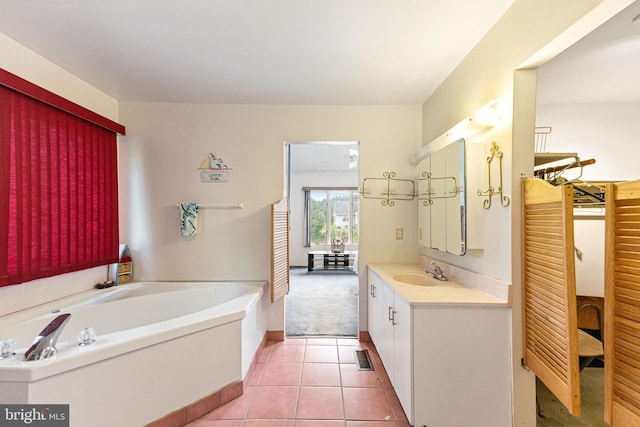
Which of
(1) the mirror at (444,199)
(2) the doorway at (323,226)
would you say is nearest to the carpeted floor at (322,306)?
(2) the doorway at (323,226)

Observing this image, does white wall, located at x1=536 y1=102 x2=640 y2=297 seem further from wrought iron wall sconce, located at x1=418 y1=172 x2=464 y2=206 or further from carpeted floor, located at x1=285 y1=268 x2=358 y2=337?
carpeted floor, located at x1=285 y1=268 x2=358 y2=337

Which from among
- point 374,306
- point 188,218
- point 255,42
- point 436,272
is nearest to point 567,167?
point 436,272

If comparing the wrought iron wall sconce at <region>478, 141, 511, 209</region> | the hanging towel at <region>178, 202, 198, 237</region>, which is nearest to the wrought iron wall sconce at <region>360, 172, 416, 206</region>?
the wrought iron wall sconce at <region>478, 141, 511, 209</region>

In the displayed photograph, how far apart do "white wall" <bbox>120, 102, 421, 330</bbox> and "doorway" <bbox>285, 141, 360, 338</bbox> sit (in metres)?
1.57

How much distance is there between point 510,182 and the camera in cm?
144

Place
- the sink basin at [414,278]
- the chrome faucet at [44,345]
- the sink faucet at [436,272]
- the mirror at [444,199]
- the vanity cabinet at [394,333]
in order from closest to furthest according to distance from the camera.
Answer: the chrome faucet at [44,345] → the vanity cabinet at [394,333] → the mirror at [444,199] → the sink faucet at [436,272] → the sink basin at [414,278]

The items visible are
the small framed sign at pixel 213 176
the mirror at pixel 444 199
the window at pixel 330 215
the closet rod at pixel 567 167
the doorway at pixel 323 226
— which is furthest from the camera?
the window at pixel 330 215

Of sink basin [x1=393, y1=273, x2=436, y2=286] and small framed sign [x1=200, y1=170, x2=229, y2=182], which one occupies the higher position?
small framed sign [x1=200, y1=170, x2=229, y2=182]

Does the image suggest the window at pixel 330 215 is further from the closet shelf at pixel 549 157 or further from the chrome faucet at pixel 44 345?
the chrome faucet at pixel 44 345

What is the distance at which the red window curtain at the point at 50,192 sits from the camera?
1.66 metres

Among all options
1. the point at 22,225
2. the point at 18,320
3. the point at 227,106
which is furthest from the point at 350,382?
the point at 227,106

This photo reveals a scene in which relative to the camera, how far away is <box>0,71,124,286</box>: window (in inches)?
65.2

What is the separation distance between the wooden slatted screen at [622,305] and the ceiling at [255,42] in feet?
3.91

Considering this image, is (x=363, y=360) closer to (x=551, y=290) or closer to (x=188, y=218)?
(x=551, y=290)
